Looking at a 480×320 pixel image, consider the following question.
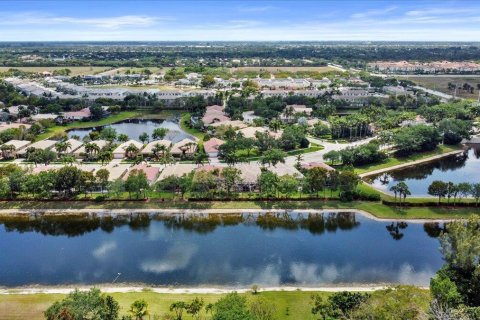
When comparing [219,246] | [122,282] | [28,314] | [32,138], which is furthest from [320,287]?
[32,138]

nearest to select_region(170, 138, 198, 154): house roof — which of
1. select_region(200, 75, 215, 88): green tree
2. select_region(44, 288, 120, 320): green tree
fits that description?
select_region(44, 288, 120, 320): green tree

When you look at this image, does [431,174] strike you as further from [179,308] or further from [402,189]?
[179,308]

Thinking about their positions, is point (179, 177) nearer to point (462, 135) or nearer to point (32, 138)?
point (32, 138)

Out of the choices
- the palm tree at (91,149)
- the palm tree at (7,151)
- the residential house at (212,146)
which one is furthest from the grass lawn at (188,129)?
the palm tree at (7,151)

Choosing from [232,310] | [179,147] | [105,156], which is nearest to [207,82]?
[179,147]

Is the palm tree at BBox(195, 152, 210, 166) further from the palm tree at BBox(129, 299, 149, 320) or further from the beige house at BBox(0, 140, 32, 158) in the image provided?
the palm tree at BBox(129, 299, 149, 320)

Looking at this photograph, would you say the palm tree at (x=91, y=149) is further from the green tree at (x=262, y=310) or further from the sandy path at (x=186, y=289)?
the green tree at (x=262, y=310)
